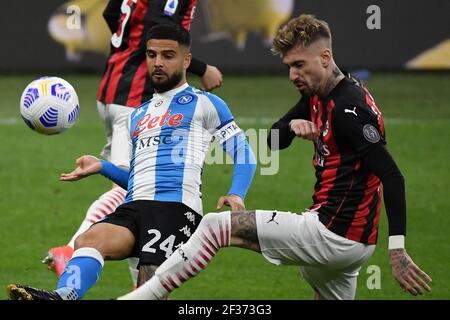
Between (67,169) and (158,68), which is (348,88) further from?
(67,169)

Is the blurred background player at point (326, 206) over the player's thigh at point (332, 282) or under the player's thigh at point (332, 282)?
over

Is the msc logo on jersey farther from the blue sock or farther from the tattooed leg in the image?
the blue sock

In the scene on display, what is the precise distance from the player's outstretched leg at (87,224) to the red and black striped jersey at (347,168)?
170cm

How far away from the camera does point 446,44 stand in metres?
17.8

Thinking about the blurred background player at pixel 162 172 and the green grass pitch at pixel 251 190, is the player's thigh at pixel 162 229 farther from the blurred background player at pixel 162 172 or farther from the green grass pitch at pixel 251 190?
the green grass pitch at pixel 251 190

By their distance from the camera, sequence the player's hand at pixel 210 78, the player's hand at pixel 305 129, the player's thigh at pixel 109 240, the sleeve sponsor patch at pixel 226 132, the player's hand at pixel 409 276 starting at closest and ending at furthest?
the player's hand at pixel 409 276 → the player's hand at pixel 305 129 → the player's thigh at pixel 109 240 → the sleeve sponsor patch at pixel 226 132 → the player's hand at pixel 210 78

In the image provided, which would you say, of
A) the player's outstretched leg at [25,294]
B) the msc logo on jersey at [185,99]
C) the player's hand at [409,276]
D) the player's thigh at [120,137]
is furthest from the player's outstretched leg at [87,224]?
the player's hand at [409,276]

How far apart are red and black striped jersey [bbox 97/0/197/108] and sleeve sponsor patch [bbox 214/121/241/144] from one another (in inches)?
55.7

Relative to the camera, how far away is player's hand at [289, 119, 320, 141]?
6.05 metres

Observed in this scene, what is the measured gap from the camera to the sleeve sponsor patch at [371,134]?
19.0ft

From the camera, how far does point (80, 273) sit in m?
6.00

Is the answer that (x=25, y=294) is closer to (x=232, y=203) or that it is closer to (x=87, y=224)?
(x=232, y=203)

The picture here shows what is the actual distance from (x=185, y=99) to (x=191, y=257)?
140 centimetres
